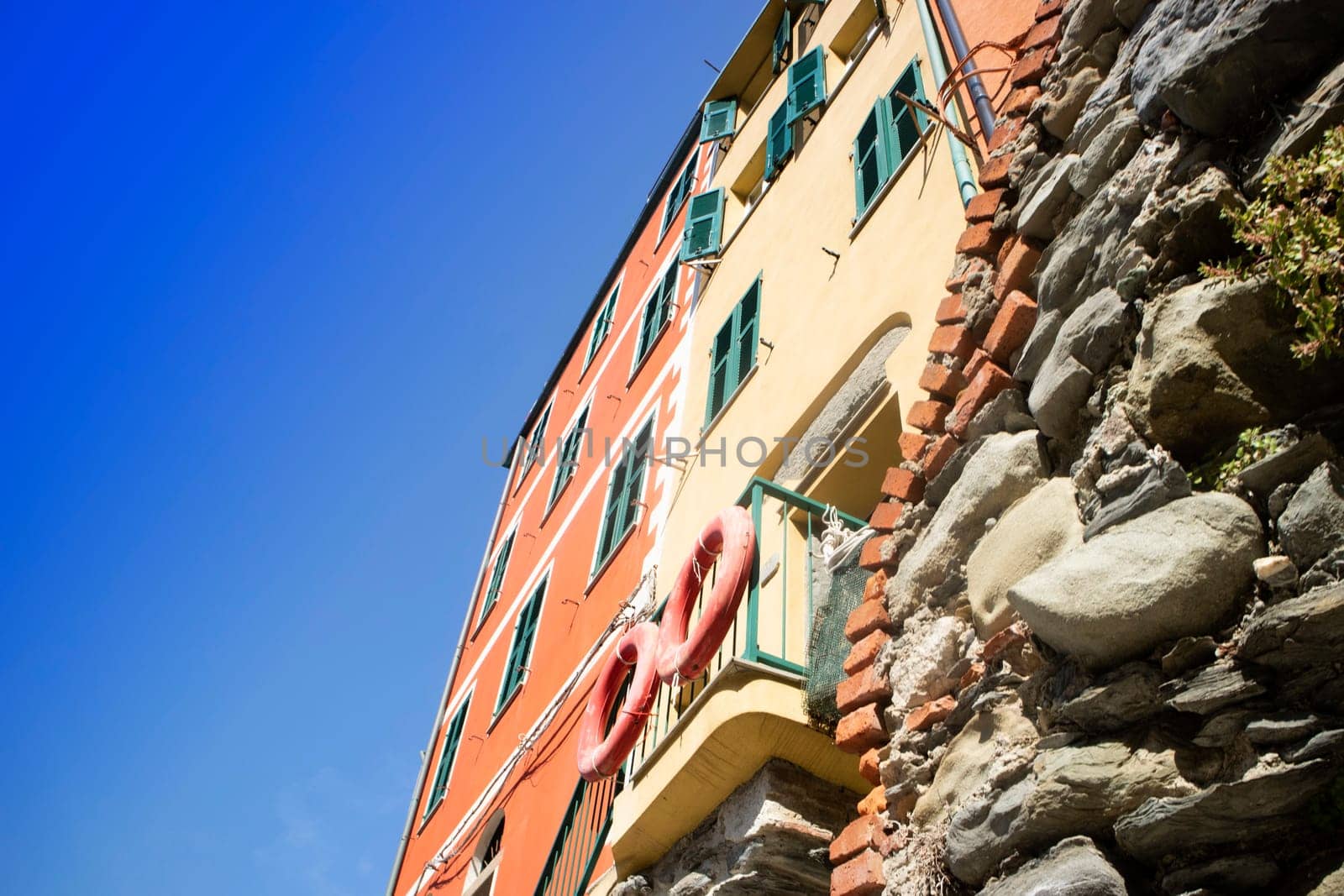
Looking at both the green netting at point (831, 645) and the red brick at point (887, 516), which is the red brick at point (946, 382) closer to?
the red brick at point (887, 516)

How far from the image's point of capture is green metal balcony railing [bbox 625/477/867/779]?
527cm

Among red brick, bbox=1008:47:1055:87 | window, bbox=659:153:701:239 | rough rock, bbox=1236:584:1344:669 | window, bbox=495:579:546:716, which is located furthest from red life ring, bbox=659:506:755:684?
window, bbox=659:153:701:239

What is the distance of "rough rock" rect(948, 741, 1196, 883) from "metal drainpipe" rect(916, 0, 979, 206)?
3.43 metres

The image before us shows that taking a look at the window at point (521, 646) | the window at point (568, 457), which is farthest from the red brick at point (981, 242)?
the window at point (568, 457)

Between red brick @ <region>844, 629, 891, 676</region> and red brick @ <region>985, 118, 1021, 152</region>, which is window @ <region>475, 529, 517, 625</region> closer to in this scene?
red brick @ <region>844, 629, 891, 676</region>

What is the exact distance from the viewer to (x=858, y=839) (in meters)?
3.65

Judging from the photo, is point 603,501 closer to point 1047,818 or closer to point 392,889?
point 392,889

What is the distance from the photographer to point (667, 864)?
215 inches

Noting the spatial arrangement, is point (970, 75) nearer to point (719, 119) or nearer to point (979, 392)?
point (979, 392)

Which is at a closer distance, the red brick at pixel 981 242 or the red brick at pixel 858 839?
the red brick at pixel 858 839

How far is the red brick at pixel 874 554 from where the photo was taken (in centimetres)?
428

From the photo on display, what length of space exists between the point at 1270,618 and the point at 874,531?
217cm

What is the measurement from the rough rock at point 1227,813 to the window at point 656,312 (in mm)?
10921

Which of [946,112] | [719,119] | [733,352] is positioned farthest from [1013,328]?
[719,119]
